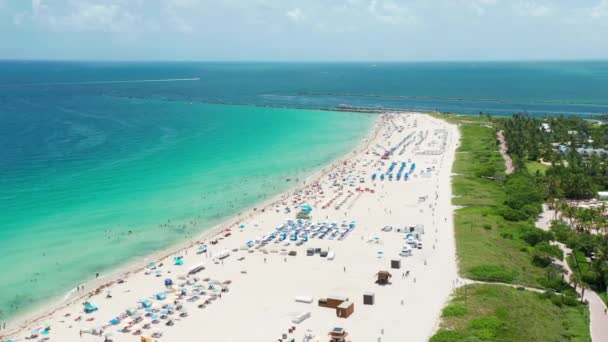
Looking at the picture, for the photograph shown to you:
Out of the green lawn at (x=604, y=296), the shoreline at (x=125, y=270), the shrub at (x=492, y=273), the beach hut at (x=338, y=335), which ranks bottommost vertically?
the shoreline at (x=125, y=270)

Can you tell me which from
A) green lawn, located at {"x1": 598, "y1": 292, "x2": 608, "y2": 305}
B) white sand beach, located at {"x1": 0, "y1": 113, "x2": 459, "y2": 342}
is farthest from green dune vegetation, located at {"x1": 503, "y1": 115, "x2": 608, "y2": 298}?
white sand beach, located at {"x1": 0, "y1": 113, "x2": 459, "y2": 342}

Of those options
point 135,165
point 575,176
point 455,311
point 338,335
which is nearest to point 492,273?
point 455,311

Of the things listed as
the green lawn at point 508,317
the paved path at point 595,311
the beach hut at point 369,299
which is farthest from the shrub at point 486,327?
the beach hut at point 369,299

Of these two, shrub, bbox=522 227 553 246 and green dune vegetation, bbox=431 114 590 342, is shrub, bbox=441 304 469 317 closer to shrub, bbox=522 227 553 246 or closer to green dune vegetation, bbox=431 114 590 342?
green dune vegetation, bbox=431 114 590 342

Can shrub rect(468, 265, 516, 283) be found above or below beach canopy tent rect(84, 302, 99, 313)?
above

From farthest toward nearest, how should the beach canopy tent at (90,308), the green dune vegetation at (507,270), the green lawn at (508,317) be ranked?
the beach canopy tent at (90,308) → the green dune vegetation at (507,270) → the green lawn at (508,317)

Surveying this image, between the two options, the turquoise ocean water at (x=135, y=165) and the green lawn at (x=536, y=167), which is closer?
the turquoise ocean water at (x=135, y=165)

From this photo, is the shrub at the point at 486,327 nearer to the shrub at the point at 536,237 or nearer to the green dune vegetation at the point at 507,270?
the green dune vegetation at the point at 507,270

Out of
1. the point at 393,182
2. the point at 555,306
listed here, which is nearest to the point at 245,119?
the point at 393,182
